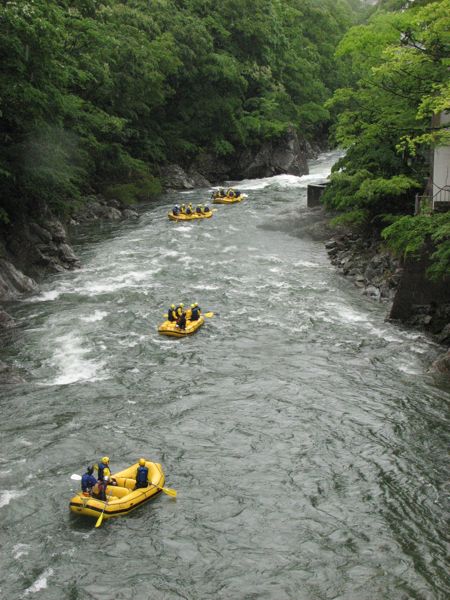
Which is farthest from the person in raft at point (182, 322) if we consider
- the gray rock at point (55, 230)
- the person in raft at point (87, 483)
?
the gray rock at point (55, 230)

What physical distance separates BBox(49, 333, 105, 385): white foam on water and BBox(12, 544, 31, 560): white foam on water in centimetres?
616

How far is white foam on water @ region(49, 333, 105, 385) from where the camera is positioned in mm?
17188

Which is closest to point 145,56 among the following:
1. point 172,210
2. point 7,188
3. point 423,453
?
point 172,210

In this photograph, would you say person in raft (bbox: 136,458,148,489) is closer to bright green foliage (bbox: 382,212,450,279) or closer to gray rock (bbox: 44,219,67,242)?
bright green foliage (bbox: 382,212,450,279)

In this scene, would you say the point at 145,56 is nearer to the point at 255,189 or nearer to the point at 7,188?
the point at 255,189

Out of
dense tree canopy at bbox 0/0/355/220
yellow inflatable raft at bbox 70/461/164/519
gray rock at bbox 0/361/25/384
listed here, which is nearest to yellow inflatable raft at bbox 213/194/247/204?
dense tree canopy at bbox 0/0/355/220

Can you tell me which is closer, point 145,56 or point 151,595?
point 151,595

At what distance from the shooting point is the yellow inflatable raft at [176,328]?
1997cm

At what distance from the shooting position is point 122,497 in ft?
40.8

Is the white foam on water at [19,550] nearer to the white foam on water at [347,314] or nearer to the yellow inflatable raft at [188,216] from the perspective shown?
the white foam on water at [347,314]

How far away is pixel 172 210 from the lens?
3775 cm

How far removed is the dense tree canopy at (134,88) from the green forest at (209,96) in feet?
0.33

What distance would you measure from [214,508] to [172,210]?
27283 millimetres

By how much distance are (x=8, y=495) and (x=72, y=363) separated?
6075 millimetres
